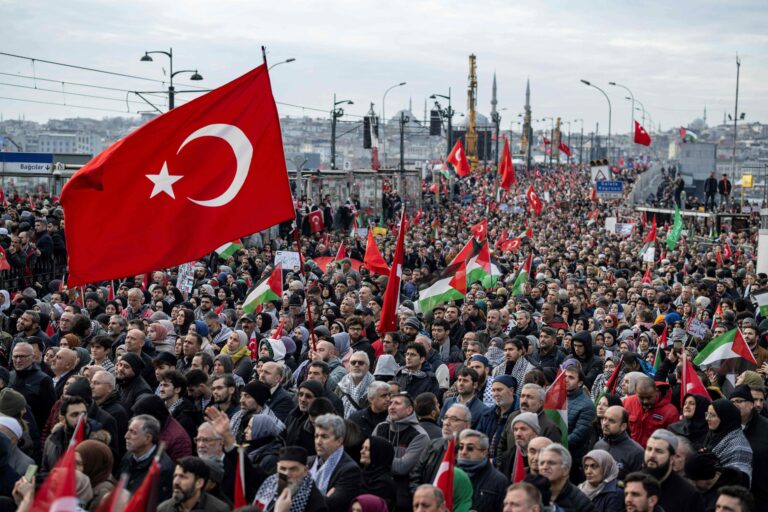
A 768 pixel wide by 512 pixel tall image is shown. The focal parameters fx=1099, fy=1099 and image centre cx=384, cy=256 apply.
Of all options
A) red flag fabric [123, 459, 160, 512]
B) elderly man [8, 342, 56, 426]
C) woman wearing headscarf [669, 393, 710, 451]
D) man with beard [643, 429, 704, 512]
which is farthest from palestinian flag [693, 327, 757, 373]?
red flag fabric [123, 459, 160, 512]

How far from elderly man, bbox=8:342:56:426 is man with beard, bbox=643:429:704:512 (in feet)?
14.7

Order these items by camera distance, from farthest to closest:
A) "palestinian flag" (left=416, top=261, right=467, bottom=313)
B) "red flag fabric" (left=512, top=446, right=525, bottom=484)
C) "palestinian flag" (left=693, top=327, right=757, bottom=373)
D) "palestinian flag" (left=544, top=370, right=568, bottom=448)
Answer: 1. "palestinian flag" (left=416, top=261, right=467, bottom=313)
2. "palestinian flag" (left=693, top=327, right=757, bottom=373)
3. "palestinian flag" (left=544, top=370, right=568, bottom=448)
4. "red flag fabric" (left=512, top=446, right=525, bottom=484)

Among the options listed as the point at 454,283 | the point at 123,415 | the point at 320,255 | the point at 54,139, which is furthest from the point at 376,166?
the point at 54,139

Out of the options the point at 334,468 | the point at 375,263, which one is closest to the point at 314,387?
the point at 334,468

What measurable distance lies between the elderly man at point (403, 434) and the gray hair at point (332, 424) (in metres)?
0.58

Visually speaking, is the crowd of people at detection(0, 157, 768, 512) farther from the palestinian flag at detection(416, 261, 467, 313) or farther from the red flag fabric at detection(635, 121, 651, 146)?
the red flag fabric at detection(635, 121, 651, 146)

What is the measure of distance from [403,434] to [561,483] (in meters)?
1.37

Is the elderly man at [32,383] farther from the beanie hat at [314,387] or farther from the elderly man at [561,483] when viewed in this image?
the elderly man at [561,483]

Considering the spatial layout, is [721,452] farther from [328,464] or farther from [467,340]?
[467,340]

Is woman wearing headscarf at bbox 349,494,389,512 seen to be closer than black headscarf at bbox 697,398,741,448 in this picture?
Yes

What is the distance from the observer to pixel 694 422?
738 cm

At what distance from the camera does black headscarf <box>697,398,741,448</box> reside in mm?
7113

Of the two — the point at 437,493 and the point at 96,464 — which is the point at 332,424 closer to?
the point at 437,493

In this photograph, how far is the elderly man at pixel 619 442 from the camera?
6.81m
